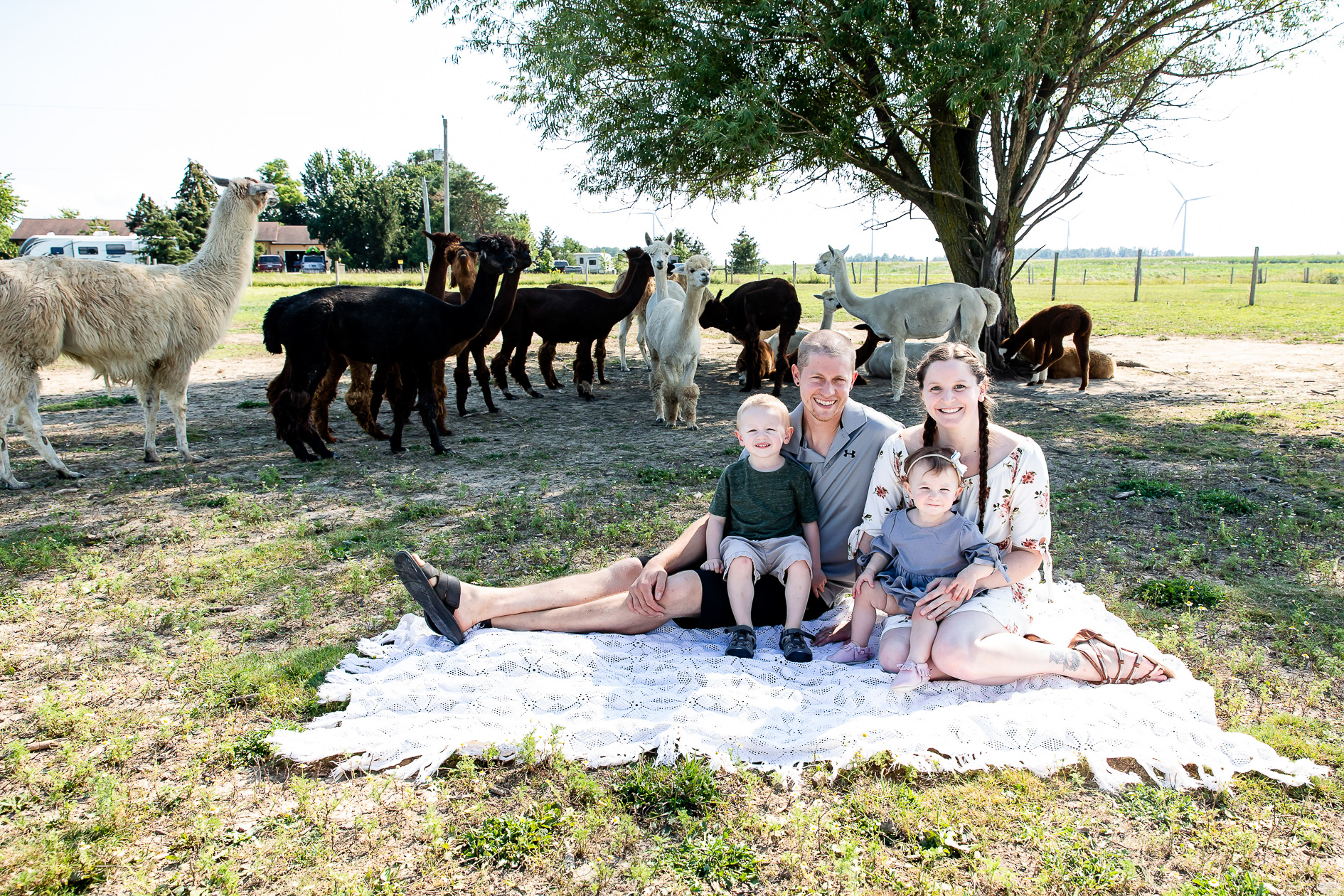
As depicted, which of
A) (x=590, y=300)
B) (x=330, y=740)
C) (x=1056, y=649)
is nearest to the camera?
(x=330, y=740)

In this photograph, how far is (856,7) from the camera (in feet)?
33.6

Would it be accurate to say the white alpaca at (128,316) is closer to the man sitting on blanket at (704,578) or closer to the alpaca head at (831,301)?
the man sitting on blanket at (704,578)

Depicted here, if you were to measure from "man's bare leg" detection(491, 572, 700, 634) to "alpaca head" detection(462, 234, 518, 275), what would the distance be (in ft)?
16.6

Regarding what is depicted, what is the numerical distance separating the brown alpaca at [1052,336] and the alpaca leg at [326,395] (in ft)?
30.8

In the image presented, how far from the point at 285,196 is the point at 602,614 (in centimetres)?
8600

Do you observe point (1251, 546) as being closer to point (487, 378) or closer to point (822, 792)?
point (822, 792)

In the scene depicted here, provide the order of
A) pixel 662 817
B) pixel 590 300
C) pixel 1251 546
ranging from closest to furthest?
pixel 662 817 < pixel 1251 546 < pixel 590 300

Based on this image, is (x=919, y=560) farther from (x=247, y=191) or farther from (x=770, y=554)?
(x=247, y=191)

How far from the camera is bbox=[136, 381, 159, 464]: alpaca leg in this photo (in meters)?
7.35

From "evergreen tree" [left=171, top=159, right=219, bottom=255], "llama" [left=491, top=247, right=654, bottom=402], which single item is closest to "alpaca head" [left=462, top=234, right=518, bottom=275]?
"llama" [left=491, top=247, right=654, bottom=402]

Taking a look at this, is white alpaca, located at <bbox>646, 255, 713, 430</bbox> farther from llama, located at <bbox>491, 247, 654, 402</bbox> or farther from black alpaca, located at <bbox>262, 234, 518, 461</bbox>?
black alpaca, located at <bbox>262, 234, 518, 461</bbox>

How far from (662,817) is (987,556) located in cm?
162

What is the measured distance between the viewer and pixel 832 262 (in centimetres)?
1193

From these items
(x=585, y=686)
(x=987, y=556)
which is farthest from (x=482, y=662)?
(x=987, y=556)
